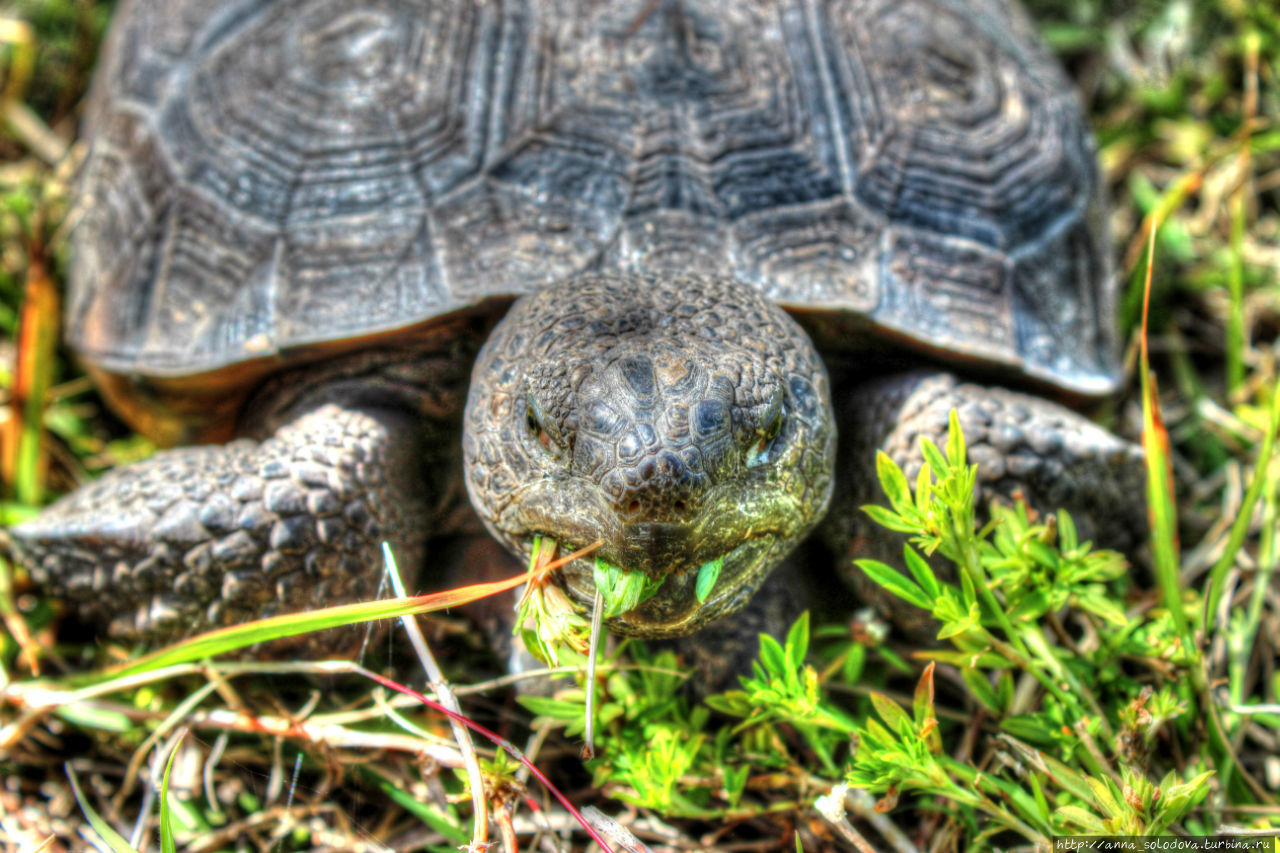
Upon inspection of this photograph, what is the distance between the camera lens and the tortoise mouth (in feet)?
5.49

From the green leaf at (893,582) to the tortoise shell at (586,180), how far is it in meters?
0.65

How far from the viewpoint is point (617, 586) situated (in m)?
1.59

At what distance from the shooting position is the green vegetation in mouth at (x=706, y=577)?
165 cm

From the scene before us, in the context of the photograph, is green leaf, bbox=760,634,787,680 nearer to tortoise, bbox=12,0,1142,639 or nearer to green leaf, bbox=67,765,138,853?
tortoise, bbox=12,0,1142,639

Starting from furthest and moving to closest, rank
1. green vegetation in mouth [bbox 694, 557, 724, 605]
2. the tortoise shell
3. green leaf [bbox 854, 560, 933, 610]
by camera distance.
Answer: the tortoise shell → green leaf [bbox 854, 560, 933, 610] → green vegetation in mouth [bbox 694, 557, 724, 605]

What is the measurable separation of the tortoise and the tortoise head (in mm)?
17

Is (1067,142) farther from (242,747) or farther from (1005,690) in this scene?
(242,747)

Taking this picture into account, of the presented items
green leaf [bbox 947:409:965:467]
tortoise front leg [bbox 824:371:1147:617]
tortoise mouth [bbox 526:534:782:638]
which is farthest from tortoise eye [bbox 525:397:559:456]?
tortoise front leg [bbox 824:371:1147:617]

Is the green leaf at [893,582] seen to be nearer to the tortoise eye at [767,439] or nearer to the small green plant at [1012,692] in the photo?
the small green plant at [1012,692]

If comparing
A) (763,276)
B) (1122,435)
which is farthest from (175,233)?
(1122,435)

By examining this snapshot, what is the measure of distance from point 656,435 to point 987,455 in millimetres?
974

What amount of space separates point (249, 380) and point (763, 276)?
1333 mm

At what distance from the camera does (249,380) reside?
250 centimetres

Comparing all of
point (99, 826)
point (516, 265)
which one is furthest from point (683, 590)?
point (99, 826)
